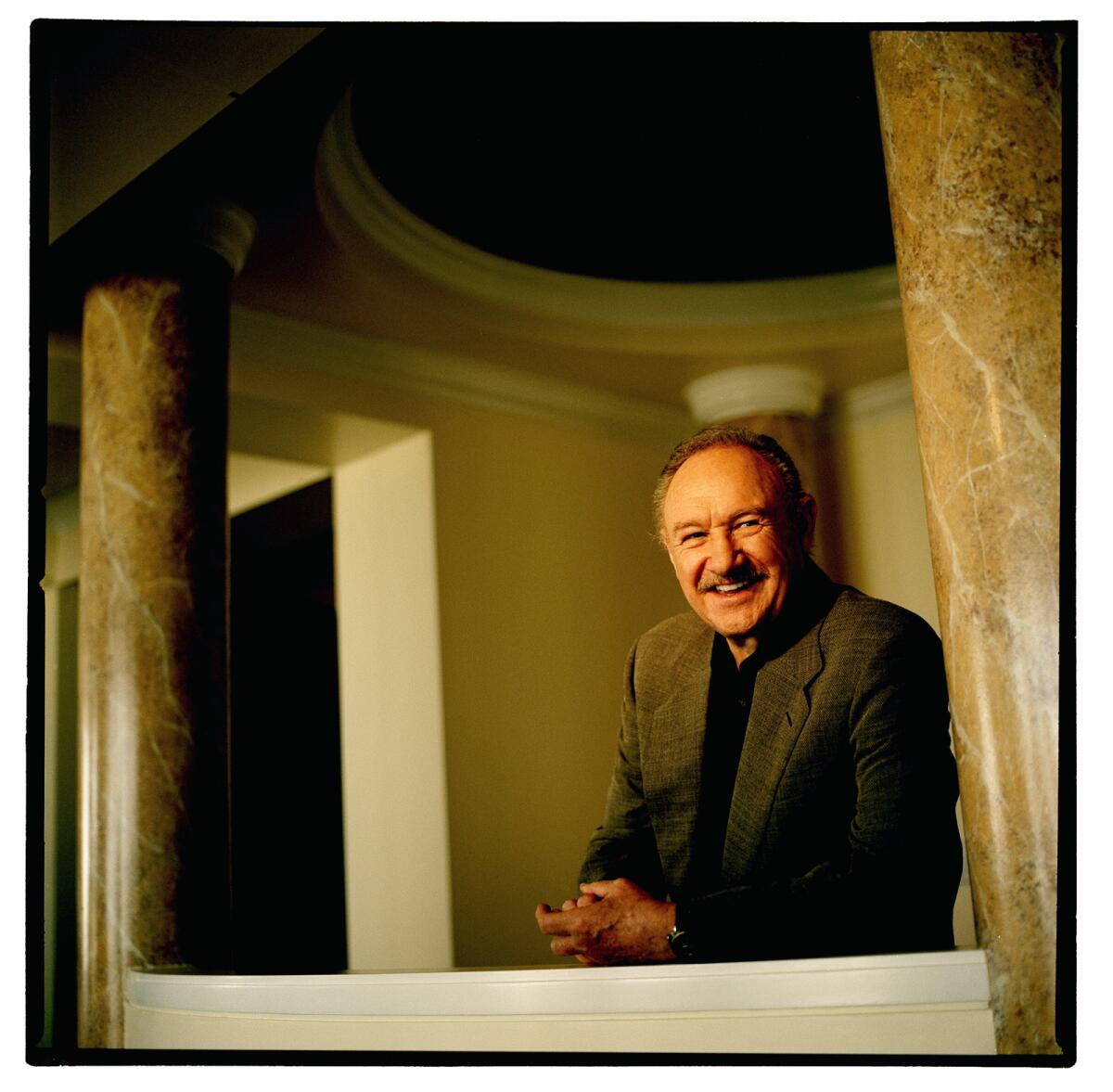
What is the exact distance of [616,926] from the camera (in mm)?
2988

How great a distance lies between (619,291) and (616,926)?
15.7ft

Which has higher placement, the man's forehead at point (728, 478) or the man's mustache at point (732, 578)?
the man's forehead at point (728, 478)

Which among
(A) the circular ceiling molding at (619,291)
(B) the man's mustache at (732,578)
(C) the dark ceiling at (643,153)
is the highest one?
(C) the dark ceiling at (643,153)

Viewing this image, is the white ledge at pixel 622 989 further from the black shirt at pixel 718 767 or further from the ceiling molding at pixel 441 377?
the ceiling molding at pixel 441 377

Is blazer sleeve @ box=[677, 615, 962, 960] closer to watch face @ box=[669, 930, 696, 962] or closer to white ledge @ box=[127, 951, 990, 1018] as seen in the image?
watch face @ box=[669, 930, 696, 962]

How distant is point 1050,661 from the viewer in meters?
2.52

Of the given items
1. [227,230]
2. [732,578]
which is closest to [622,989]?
[732,578]

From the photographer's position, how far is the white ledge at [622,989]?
254 centimetres

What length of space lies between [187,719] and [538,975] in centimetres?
227

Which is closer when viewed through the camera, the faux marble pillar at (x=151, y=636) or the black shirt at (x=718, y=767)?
the black shirt at (x=718, y=767)

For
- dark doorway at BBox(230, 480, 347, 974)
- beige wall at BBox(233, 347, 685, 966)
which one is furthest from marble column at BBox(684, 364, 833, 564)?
dark doorway at BBox(230, 480, 347, 974)

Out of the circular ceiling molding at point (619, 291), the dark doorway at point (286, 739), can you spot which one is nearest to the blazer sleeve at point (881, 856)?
the circular ceiling molding at point (619, 291)

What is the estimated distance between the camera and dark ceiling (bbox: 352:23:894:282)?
5.32m

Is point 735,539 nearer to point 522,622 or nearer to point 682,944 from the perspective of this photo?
point 682,944
